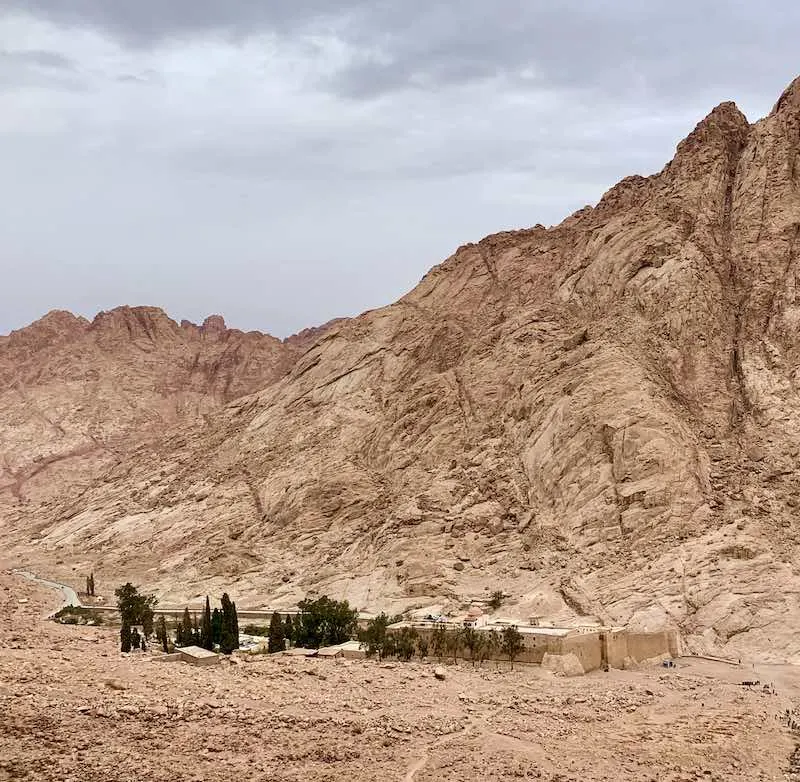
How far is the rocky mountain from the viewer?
4281 cm

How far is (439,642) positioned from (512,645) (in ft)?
9.09

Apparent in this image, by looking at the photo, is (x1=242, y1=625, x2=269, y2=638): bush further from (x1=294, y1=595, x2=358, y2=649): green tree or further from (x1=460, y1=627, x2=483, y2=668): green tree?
(x1=460, y1=627, x2=483, y2=668): green tree

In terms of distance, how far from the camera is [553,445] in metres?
50.6

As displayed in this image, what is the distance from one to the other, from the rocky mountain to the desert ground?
1048 cm

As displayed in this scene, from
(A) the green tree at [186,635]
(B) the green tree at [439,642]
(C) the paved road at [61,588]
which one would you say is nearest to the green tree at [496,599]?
(B) the green tree at [439,642]

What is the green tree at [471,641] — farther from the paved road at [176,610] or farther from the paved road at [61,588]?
the paved road at [61,588]

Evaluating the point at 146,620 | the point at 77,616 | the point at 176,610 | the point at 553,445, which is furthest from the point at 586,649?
the point at 77,616

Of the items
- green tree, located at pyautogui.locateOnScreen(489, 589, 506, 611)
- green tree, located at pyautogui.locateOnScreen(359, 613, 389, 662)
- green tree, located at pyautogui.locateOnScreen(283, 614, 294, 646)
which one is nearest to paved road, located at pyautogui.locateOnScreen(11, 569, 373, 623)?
green tree, located at pyautogui.locateOnScreen(283, 614, 294, 646)

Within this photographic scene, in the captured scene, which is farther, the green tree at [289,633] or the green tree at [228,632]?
the green tree at [289,633]

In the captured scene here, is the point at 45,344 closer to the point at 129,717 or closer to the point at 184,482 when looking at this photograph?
the point at 184,482

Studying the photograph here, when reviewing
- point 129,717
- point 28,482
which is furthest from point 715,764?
point 28,482

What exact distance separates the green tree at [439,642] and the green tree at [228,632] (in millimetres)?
6934

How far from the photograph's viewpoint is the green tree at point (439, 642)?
35.5m

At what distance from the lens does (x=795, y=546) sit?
40688 mm
